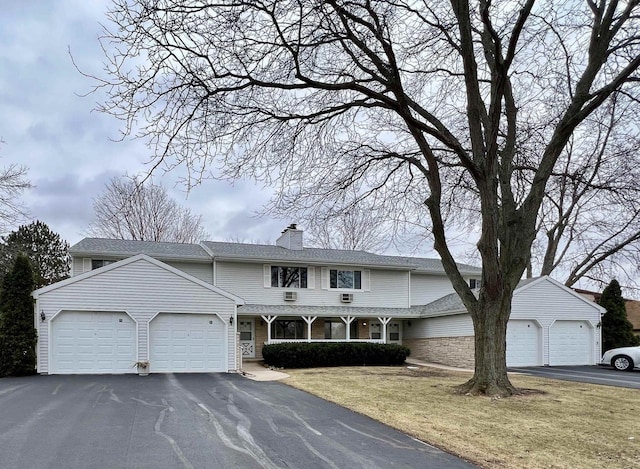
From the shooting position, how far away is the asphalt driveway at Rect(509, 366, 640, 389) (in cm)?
1616

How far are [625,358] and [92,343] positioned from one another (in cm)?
1997

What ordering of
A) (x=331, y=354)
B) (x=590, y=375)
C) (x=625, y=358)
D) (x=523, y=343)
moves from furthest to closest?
1. (x=523, y=343)
2. (x=331, y=354)
3. (x=625, y=358)
4. (x=590, y=375)

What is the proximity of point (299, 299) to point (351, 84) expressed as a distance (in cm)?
1502

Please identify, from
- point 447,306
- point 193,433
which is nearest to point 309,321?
point 447,306

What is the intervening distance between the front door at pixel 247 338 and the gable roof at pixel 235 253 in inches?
120

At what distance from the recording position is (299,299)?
24500mm

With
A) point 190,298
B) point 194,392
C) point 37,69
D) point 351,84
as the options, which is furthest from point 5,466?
point 190,298

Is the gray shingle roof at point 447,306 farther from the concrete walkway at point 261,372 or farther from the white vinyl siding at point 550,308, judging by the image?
the concrete walkway at point 261,372

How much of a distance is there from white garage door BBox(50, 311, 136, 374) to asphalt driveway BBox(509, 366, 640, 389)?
46.7 feet

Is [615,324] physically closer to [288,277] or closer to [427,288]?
[427,288]

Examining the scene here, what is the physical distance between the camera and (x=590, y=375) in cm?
1847

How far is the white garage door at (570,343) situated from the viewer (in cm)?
2314

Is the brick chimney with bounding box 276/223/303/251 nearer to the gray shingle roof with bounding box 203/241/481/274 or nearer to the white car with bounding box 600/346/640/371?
the gray shingle roof with bounding box 203/241/481/274

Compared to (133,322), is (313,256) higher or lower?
higher
